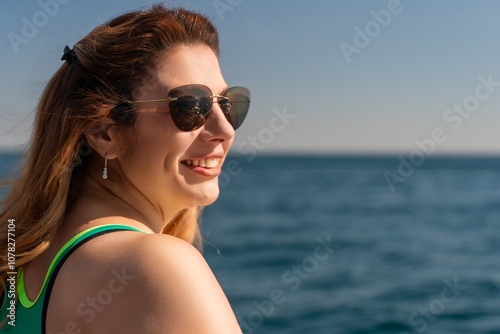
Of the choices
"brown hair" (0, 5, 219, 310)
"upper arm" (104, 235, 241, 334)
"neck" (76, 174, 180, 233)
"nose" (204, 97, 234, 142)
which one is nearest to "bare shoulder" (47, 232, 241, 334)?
"upper arm" (104, 235, 241, 334)

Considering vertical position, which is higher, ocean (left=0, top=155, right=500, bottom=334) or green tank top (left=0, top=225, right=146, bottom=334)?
green tank top (left=0, top=225, right=146, bottom=334)

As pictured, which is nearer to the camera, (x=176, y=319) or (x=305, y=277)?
(x=176, y=319)

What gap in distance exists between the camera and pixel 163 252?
137 cm

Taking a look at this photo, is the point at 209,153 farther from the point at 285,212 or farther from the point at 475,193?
the point at 475,193

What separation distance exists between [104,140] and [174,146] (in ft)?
0.79

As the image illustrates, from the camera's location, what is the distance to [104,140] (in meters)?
1.83

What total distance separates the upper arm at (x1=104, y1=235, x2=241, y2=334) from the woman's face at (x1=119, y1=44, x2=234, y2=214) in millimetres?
482

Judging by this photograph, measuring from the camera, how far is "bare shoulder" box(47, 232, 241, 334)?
1343 millimetres

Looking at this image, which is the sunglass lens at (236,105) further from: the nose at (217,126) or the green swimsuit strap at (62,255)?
the green swimsuit strap at (62,255)

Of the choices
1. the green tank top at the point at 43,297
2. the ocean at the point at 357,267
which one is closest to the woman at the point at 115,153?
the green tank top at the point at 43,297

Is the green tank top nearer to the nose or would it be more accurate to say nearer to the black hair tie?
the nose

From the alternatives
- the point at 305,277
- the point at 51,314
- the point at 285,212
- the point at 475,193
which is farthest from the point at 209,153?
the point at 475,193

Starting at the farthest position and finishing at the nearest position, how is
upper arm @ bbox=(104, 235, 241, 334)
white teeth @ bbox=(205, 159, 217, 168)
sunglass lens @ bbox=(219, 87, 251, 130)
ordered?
sunglass lens @ bbox=(219, 87, 251, 130) → white teeth @ bbox=(205, 159, 217, 168) → upper arm @ bbox=(104, 235, 241, 334)

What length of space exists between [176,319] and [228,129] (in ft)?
2.77
